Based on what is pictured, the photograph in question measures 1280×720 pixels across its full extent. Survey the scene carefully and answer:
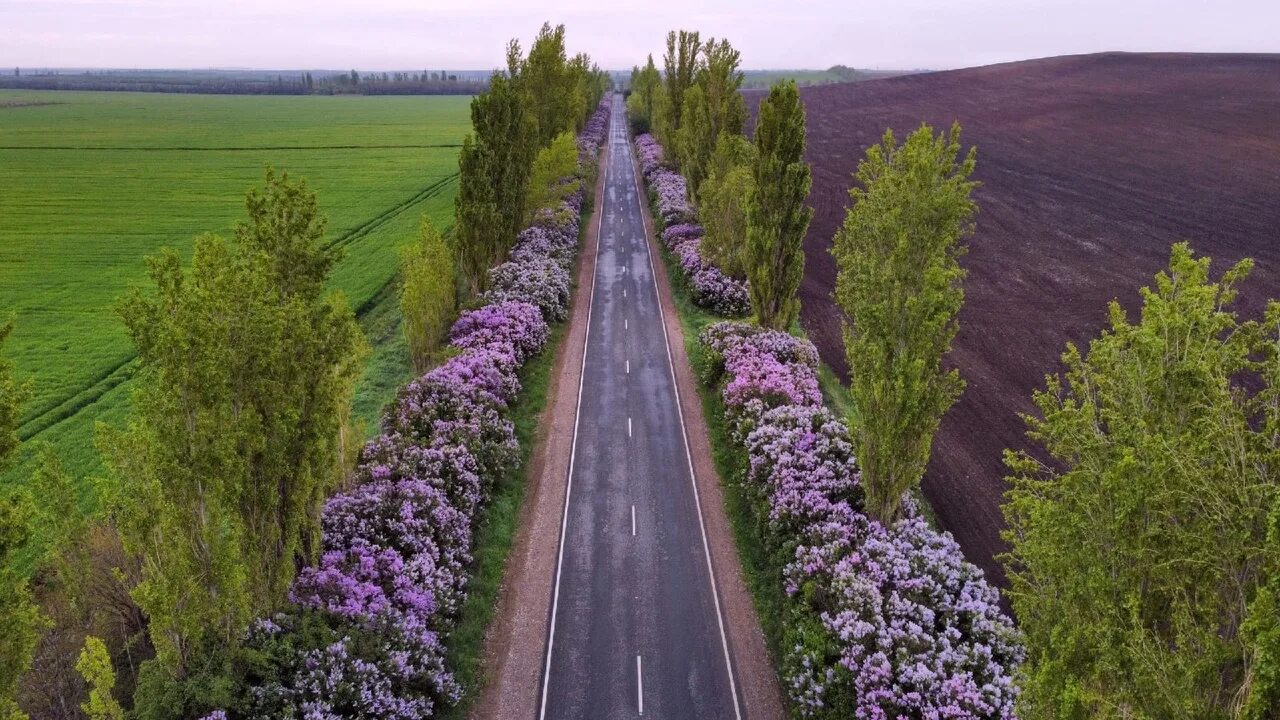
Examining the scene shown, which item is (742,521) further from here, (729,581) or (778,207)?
(778,207)

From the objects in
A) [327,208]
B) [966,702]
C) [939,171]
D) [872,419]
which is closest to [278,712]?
[966,702]

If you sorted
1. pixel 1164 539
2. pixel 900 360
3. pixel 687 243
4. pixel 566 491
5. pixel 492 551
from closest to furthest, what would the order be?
pixel 1164 539
pixel 900 360
pixel 492 551
pixel 566 491
pixel 687 243

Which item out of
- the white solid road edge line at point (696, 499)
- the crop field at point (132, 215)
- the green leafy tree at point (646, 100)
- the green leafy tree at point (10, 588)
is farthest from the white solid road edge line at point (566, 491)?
the green leafy tree at point (646, 100)

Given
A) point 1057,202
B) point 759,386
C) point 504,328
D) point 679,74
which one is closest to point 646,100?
point 679,74

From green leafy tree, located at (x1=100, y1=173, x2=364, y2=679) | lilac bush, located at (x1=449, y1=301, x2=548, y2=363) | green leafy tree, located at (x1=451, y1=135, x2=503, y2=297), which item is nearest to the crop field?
green leafy tree, located at (x1=100, y1=173, x2=364, y2=679)

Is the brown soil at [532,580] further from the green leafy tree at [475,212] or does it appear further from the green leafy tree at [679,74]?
the green leafy tree at [679,74]

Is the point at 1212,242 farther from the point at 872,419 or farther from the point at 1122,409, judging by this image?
the point at 1122,409
